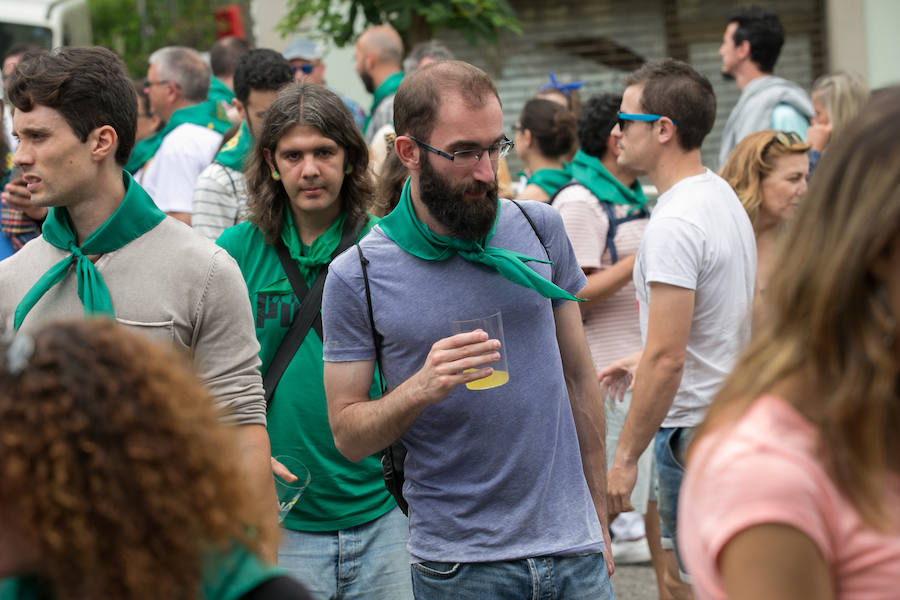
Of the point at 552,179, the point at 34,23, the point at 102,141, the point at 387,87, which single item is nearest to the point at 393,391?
the point at 102,141

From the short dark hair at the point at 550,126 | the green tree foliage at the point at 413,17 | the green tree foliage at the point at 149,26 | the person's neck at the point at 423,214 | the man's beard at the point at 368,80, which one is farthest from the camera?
the green tree foliage at the point at 149,26

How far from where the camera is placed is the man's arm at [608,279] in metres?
5.18

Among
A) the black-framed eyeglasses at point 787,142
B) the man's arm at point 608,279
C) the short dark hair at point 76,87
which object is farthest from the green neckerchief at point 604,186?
the short dark hair at point 76,87

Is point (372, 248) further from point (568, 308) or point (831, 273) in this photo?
point (831, 273)

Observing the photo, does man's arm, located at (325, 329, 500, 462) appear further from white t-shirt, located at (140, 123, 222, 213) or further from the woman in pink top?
white t-shirt, located at (140, 123, 222, 213)

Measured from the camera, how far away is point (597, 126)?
19.2 ft

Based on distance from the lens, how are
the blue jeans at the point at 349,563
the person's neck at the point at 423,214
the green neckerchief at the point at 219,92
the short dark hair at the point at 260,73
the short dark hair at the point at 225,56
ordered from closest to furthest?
the person's neck at the point at 423,214 → the blue jeans at the point at 349,563 → the short dark hair at the point at 260,73 → the green neckerchief at the point at 219,92 → the short dark hair at the point at 225,56

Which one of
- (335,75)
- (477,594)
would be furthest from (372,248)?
(335,75)

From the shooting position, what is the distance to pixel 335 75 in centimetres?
1313

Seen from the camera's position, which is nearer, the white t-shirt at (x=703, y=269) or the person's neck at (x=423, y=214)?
the person's neck at (x=423, y=214)

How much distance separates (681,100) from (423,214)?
148cm

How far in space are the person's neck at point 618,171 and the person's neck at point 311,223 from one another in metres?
2.10

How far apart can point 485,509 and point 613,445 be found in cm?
267

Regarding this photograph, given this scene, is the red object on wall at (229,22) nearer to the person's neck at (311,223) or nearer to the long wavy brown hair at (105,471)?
the person's neck at (311,223)
